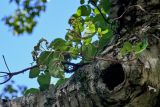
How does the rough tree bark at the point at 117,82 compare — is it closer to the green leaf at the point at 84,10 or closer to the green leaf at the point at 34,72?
the green leaf at the point at 34,72

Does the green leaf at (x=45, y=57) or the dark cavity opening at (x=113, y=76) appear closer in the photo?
the dark cavity opening at (x=113, y=76)

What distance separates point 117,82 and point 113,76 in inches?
0.9

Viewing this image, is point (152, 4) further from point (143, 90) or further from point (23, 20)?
point (23, 20)

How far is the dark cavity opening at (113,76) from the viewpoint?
1.08 metres

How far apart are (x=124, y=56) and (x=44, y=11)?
1.65 meters

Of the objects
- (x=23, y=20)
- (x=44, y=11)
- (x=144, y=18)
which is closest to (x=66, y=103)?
(x=144, y=18)

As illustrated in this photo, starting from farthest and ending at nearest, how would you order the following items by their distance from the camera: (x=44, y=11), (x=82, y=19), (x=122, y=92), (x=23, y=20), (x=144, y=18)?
(x=23, y=20) → (x=44, y=11) → (x=82, y=19) → (x=144, y=18) → (x=122, y=92)

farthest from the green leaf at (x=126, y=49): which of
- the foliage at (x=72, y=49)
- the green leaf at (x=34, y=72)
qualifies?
the green leaf at (x=34, y=72)

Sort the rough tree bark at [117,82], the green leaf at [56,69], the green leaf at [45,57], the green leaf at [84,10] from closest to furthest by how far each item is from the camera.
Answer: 1. the rough tree bark at [117,82]
2. the green leaf at [56,69]
3. the green leaf at [45,57]
4. the green leaf at [84,10]

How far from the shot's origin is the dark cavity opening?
1.08 m

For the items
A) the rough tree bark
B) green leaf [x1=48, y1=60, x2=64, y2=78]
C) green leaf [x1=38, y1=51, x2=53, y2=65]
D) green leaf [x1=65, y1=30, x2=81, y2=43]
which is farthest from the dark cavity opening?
green leaf [x1=65, y1=30, x2=81, y2=43]

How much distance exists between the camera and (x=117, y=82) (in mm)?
1089

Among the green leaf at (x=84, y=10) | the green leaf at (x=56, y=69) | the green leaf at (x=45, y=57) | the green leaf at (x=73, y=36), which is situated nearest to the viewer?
the green leaf at (x=56, y=69)

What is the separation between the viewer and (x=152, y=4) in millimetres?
1285
